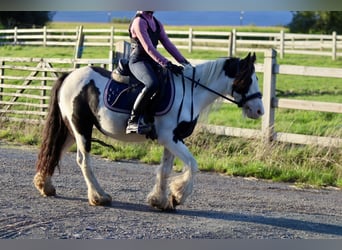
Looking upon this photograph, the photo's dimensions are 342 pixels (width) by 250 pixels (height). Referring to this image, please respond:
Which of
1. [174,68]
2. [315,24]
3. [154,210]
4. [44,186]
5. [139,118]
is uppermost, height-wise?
[315,24]

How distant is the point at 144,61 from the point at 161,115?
577 mm

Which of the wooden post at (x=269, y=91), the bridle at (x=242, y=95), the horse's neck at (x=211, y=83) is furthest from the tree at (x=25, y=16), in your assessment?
the wooden post at (x=269, y=91)

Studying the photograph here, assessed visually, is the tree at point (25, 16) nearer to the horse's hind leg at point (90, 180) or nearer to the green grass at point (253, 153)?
the horse's hind leg at point (90, 180)

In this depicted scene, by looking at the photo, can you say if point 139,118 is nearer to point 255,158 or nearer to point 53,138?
point 53,138

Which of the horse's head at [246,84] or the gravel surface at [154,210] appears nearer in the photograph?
the gravel surface at [154,210]

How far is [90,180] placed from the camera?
655 cm

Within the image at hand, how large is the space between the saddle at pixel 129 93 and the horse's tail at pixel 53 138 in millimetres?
717

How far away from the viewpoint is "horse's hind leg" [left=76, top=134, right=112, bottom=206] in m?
6.41

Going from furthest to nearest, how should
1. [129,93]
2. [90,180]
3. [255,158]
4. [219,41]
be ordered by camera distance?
[219,41], [255,158], [90,180], [129,93]

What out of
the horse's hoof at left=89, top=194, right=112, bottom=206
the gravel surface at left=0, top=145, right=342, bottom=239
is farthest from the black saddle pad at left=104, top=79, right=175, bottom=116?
the gravel surface at left=0, top=145, right=342, bottom=239

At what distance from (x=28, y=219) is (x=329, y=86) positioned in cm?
1551

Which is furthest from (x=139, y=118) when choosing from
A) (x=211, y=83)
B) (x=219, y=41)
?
(x=219, y=41)

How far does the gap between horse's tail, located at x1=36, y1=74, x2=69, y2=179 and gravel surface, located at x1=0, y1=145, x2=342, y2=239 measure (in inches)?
13.7

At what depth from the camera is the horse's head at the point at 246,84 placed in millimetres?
6363
